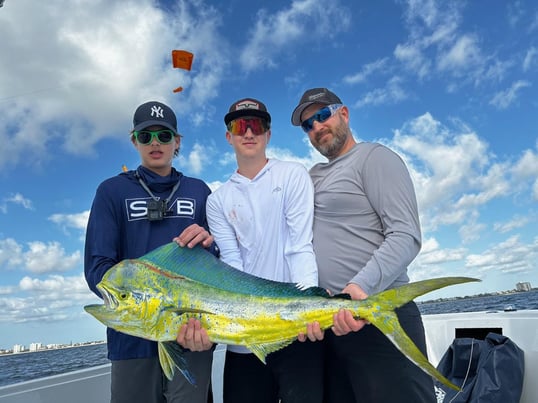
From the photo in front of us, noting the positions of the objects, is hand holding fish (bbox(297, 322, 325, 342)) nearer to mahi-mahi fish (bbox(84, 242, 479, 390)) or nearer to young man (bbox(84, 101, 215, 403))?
mahi-mahi fish (bbox(84, 242, 479, 390))

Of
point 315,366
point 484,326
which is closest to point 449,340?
point 484,326

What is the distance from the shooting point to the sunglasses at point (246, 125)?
305 cm

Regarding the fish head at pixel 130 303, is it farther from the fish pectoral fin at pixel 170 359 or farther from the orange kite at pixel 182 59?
the orange kite at pixel 182 59

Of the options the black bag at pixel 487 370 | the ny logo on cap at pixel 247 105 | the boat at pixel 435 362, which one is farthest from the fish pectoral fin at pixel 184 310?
the black bag at pixel 487 370

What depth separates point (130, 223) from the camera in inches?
116

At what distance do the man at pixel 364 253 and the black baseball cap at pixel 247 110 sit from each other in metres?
0.39

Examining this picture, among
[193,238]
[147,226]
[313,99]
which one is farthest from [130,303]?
[313,99]

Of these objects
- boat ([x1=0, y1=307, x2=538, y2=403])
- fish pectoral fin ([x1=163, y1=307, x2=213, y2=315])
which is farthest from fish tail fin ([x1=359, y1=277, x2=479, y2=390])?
boat ([x1=0, y1=307, x2=538, y2=403])

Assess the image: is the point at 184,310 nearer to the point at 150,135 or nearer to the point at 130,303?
the point at 130,303

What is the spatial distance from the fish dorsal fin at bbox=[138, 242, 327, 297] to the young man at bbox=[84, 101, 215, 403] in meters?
0.09

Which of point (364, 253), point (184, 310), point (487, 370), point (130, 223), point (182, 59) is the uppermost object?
point (182, 59)

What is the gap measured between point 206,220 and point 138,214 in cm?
48

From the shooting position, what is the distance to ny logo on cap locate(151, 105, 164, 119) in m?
3.13

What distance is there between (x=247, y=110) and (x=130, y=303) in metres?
1.49
